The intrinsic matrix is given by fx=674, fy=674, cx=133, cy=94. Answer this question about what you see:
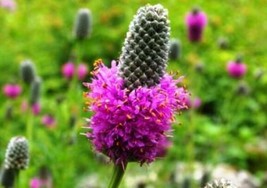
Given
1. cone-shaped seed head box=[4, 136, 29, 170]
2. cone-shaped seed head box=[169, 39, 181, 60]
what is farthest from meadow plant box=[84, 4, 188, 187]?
cone-shaped seed head box=[169, 39, 181, 60]

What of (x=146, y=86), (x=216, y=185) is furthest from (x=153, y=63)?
(x=216, y=185)

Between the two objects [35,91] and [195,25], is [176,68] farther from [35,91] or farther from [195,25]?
[35,91]

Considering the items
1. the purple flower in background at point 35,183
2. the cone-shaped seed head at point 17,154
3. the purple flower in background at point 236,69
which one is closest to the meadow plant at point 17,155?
the cone-shaped seed head at point 17,154

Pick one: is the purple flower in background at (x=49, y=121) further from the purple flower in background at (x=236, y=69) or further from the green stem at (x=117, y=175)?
the green stem at (x=117, y=175)

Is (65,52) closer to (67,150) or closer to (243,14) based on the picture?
(243,14)

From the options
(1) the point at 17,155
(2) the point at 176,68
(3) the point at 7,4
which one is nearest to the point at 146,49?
(1) the point at 17,155

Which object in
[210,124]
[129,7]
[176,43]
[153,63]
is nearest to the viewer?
[153,63]
